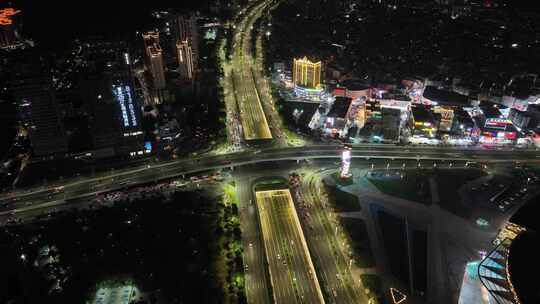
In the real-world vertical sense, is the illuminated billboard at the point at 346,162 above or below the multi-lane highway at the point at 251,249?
above

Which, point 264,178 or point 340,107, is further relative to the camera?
point 340,107

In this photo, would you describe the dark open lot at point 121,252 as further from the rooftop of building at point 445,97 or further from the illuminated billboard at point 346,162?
the rooftop of building at point 445,97

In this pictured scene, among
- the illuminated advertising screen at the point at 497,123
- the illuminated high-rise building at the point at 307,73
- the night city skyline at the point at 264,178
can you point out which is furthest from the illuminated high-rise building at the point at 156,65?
the illuminated advertising screen at the point at 497,123

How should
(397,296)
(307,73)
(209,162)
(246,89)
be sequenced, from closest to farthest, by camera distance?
(397,296) → (209,162) → (307,73) → (246,89)

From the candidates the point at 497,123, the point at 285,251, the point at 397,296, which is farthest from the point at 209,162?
the point at 497,123

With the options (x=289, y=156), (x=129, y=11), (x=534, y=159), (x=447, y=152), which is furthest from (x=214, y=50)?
(x=534, y=159)

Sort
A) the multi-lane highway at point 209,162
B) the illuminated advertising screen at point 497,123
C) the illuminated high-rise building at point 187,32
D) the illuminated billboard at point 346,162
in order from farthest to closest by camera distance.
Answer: the illuminated high-rise building at point 187,32 < the illuminated advertising screen at point 497,123 < the illuminated billboard at point 346,162 < the multi-lane highway at point 209,162

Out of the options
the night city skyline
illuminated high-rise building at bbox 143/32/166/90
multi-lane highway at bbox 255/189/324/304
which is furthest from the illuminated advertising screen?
illuminated high-rise building at bbox 143/32/166/90

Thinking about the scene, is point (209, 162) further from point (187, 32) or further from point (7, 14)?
point (7, 14)
